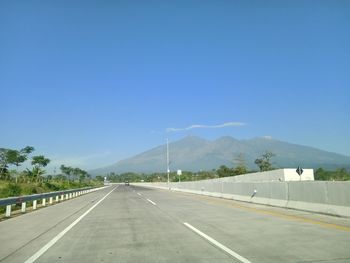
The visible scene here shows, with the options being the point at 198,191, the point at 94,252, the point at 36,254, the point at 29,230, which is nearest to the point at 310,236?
the point at 94,252

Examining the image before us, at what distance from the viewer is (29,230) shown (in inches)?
606

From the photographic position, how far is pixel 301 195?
20.9m

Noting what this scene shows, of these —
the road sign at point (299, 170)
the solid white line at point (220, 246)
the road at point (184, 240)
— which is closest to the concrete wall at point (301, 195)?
the road at point (184, 240)

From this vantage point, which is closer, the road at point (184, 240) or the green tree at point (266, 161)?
the road at point (184, 240)

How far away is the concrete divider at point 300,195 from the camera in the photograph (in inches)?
676

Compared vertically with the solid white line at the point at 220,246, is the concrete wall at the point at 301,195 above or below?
above

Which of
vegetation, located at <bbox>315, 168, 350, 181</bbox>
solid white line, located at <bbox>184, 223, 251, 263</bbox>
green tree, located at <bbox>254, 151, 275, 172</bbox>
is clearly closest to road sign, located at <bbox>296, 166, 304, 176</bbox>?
vegetation, located at <bbox>315, 168, 350, 181</bbox>

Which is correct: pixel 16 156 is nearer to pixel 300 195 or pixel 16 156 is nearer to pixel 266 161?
pixel 266 161

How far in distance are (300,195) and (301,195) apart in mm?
127

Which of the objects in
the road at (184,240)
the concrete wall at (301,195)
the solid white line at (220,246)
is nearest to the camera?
the solid white line at (220,246)

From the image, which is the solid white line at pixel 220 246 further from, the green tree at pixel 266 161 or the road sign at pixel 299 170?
the green tree at pixel 266 161

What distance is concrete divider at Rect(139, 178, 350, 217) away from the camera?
17172 millimetres

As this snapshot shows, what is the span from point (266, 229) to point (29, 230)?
25.6 ft

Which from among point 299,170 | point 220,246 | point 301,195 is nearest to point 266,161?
point 299,170
